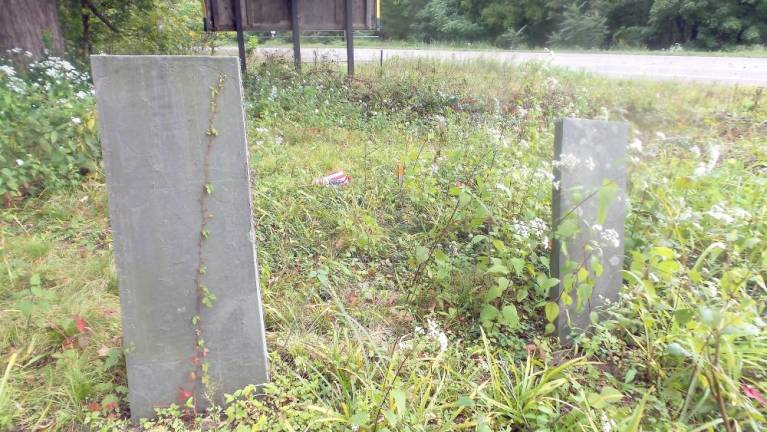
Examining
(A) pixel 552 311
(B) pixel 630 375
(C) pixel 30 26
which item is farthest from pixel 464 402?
(C) pixel 30 26

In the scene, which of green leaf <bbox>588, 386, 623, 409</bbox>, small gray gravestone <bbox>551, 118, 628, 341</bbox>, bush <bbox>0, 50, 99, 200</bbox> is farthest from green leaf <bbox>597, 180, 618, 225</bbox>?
bush <bbox>0, 50, 99, 200</bbox>

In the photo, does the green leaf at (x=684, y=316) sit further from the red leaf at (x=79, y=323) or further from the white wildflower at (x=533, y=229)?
the red leaf at (x=79, y=323)

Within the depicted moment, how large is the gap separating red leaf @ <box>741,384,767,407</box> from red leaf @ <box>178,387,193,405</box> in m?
2.26

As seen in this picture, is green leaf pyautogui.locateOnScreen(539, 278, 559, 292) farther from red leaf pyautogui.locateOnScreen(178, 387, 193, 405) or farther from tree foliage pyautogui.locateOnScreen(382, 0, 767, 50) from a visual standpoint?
tree foliage pyautogui.locateOnScreen(382, 0, 767, 50)

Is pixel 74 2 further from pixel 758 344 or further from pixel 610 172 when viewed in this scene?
pixel 758 344

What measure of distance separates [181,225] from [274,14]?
7.93m

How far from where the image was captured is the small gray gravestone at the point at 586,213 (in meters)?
2.40

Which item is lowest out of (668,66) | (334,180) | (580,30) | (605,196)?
(334,180)

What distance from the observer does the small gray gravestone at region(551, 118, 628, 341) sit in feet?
7.88

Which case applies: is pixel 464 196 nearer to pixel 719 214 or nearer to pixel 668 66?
pixel 719 214

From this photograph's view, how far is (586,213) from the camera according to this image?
250 centimetres

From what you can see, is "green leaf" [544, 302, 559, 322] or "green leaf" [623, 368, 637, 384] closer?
"green leaf" [623, 368, 637, 384]

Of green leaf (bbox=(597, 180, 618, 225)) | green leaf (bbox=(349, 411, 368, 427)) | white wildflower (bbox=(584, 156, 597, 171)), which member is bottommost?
green leaf (bbox=(349, 411, 368, 427))

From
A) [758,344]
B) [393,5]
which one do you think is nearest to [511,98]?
[758,344]
